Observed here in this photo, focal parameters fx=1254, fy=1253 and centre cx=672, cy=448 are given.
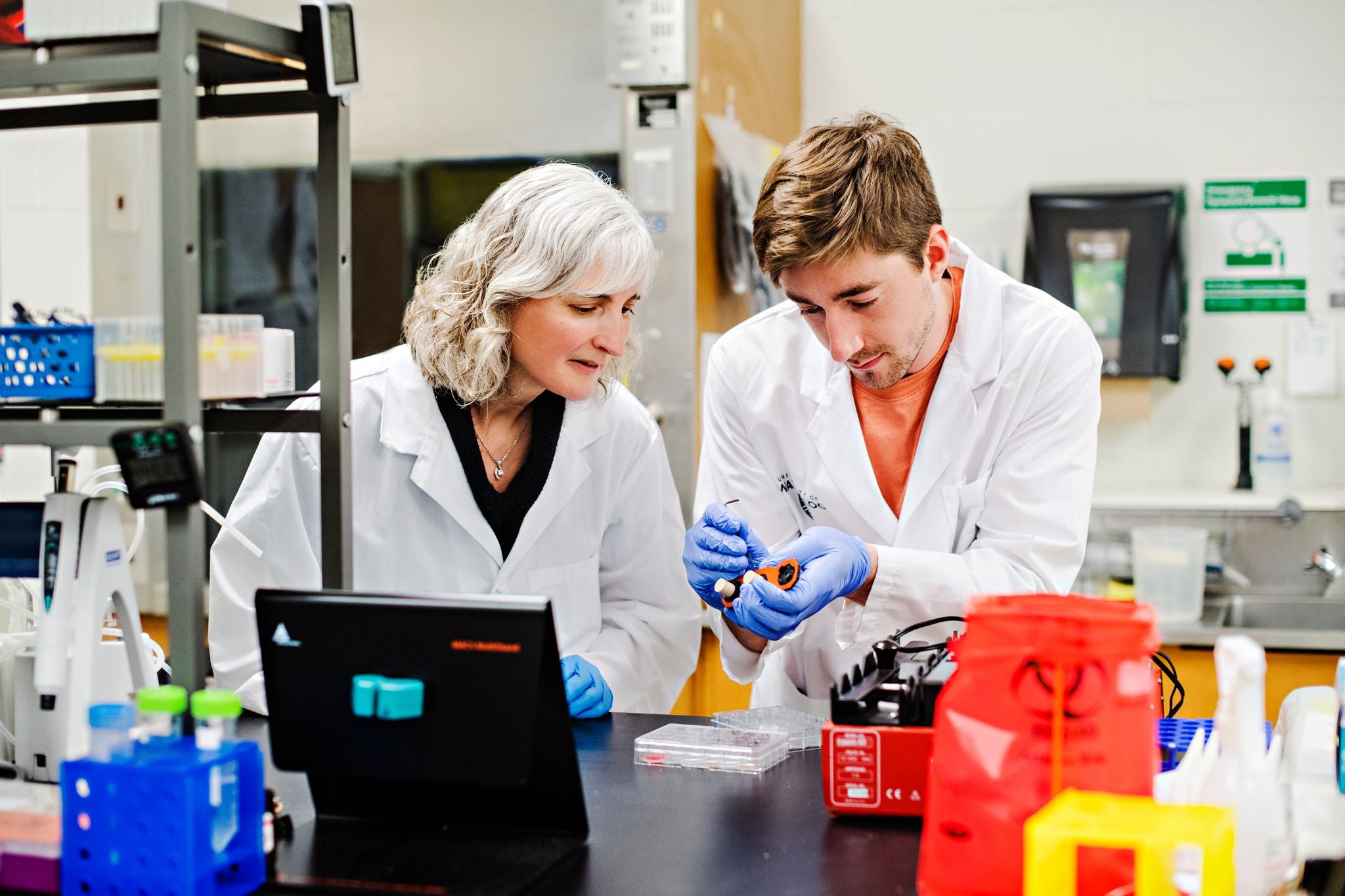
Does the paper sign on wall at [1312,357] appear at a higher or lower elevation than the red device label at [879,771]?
higher

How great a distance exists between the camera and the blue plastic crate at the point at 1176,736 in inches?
48.5

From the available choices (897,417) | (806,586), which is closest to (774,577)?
(806,586)

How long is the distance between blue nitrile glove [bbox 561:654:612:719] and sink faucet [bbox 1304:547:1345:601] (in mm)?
2007

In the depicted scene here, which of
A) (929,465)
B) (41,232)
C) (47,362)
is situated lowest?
(929,465)

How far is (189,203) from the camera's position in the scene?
1.11 metres

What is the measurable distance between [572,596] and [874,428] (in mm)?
544

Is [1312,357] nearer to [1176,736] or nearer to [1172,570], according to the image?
[1172,570]

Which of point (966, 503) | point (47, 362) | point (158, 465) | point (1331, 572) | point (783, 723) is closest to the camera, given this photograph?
point (158, 465)

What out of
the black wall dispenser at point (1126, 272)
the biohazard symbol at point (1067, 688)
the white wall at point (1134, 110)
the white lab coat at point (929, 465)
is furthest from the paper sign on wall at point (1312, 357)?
the biohazard symbol at point (1067, 688)

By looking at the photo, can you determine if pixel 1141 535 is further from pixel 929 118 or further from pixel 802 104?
pixel 802 104

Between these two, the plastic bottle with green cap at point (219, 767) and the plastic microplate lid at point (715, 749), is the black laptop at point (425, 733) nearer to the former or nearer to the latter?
the plastic bottle with green cap at point (219, 767)

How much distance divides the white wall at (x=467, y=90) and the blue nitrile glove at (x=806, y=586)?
150 cm

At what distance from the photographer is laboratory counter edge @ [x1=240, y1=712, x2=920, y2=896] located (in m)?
1.09

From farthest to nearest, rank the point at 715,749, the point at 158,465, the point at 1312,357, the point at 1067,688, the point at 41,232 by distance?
the point at 1312,357 < the point at 41,232 < the point at 715,749 < the point at 158,465 < the point at 1067,688
